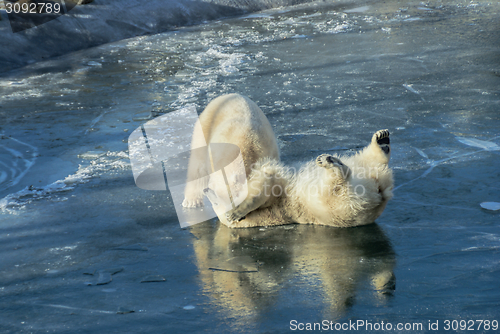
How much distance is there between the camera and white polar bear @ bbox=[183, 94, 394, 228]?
3.07m

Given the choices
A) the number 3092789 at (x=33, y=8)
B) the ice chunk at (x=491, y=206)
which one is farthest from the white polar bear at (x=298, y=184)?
the number 3092789 at (x=33, y=8)

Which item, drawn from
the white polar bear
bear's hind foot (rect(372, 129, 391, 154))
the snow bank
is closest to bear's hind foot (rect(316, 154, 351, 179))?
the white polar bear

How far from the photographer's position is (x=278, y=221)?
3.46 meters

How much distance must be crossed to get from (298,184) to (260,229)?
43 centimetres

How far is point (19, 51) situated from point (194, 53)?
367 centimetres

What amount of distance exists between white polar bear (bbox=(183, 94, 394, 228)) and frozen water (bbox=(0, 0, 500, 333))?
5.0 inches

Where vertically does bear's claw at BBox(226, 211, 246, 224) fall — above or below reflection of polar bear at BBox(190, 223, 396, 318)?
above

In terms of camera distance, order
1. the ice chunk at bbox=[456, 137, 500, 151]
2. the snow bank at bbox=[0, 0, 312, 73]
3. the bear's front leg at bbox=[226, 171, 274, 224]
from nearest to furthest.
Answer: the bear's front leg at bbox=[226, 171, 274, 224], the ice chunk at bbox=[456, 137, 500, 151], the snow bank at bbox=[0, 0, 312, 73]

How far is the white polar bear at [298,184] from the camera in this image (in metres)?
3.07

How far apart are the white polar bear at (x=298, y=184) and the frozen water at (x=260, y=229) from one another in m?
0.13

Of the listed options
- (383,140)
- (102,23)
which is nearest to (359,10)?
(102,23)

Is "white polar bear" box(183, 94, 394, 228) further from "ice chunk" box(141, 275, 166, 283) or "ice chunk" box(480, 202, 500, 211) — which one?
"ice chunk" box(480, 202, 500, 211)

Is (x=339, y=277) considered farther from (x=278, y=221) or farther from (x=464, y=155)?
(x=464, y=155)

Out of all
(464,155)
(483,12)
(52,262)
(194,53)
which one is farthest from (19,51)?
(483,12)
